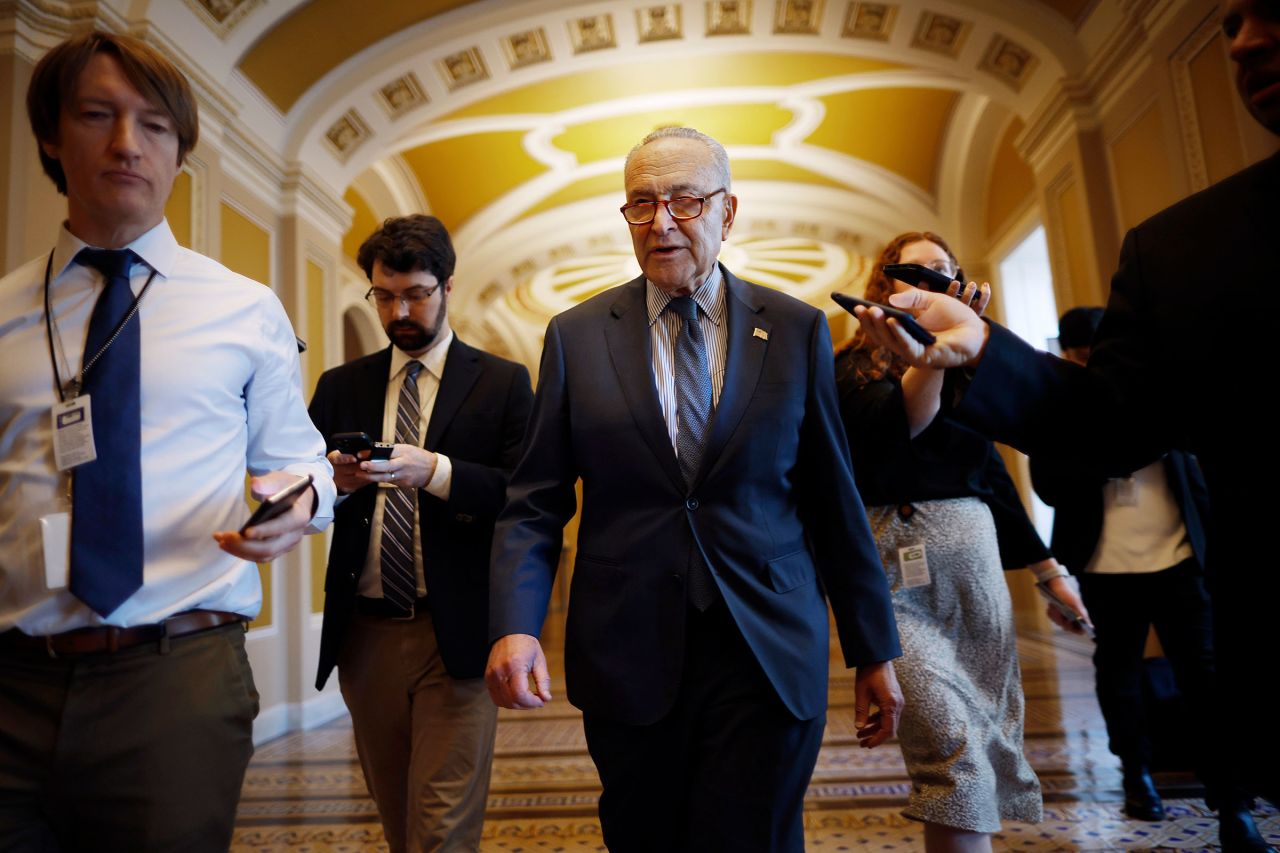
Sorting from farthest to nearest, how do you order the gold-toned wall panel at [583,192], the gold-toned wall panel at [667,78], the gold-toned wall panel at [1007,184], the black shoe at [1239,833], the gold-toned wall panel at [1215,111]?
the gold-toned wall panel at [583,192], the gold-toned wall panel at [1007,184], the gold-toned wall panel at [667,78], the gold-toned wall panel at [1215,111], the black shoe at [1239,833]

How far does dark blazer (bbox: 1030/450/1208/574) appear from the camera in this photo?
335 cm

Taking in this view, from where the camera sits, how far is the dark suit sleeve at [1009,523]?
8.27 feet

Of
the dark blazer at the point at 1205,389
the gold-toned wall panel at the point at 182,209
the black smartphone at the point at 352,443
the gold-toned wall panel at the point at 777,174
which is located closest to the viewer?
the dark blazer at the point at 1205,389

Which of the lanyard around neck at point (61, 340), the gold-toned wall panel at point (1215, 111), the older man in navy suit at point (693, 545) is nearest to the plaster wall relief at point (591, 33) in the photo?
the gold-toned wall panel at point (1215, 111)

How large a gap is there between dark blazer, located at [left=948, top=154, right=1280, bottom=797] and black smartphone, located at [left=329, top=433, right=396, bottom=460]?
1.36 metres

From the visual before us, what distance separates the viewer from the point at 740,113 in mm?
9477

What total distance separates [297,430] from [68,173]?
1.78ft

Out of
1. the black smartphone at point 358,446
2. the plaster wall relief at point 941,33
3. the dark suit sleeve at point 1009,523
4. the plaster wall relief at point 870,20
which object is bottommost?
the dark suit sleeve at point 1009,523

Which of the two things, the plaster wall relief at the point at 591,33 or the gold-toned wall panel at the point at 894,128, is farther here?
the gold-toned wall panel at the point at 894,128

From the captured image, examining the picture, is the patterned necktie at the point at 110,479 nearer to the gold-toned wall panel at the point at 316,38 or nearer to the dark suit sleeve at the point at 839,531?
the dark suit sleeve at the point at 839,531

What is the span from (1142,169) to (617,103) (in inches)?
188

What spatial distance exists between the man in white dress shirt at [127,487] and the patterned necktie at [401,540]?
75 centimetres

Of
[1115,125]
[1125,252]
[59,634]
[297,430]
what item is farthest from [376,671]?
[1115,125]

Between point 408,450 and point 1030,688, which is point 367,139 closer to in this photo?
point 408,450
